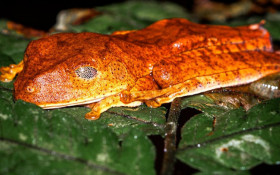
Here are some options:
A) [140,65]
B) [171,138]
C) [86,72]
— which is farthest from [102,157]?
[140,65]

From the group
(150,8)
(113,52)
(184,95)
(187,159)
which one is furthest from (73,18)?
(187,159)

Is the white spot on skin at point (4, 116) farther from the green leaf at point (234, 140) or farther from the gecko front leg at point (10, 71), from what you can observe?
the green leaf at point (234, 140)

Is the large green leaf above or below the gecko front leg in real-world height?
below

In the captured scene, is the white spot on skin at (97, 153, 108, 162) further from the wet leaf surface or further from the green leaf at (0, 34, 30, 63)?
the green leaf at (0, 34, 30, 63)

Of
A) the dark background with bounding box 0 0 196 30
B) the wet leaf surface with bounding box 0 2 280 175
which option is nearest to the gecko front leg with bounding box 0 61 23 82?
the wet leaf surface with bounding box 0 2 280 175

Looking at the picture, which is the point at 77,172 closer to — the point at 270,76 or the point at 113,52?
the point at 113,52

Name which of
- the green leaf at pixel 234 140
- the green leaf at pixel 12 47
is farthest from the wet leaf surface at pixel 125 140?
the green leaf at pixel 12 47

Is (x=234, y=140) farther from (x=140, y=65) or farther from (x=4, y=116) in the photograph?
(x=4, y=116)
